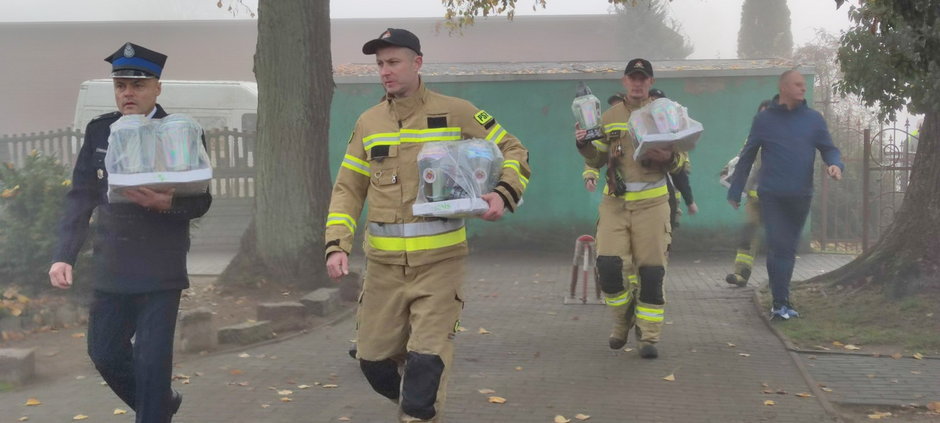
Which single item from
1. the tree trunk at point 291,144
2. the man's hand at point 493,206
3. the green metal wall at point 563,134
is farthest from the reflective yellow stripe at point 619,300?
the green metal wall at point 563,134

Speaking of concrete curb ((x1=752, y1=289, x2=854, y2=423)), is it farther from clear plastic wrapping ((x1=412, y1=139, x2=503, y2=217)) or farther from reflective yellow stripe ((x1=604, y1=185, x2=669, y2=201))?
clear plastic wrapping ((x1=412, y1=139, x2=503, y2=217))

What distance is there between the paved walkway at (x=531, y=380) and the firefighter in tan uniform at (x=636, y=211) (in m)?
0.43

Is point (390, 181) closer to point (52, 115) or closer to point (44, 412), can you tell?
point (44, 412)

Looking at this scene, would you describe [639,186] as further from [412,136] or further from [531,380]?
[412,136]

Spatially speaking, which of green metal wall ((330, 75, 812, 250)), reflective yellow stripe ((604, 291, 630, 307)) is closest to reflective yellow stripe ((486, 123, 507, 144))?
reflective yellow stripe ((604, 291, 630, 307))

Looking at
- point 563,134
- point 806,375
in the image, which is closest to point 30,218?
point 806,375

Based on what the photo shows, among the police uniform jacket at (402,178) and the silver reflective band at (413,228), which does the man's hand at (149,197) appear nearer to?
the police uniform jacket at (402,178)

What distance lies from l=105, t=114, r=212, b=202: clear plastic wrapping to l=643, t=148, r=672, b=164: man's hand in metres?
3.38

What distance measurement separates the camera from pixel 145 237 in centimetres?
473

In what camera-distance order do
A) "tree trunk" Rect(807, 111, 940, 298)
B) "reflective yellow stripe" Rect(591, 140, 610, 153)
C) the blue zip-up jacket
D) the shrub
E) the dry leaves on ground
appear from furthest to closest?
the shrub → "tree trunk" Rect(807, 111, 940, 298) → the blue zip-up jacket → "reflective yellow stripe" Rect(591, 140, 610, 153) → the dry leaves on ground

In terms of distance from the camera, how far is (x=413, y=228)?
15.5 ft

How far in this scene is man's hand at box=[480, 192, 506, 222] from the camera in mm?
4551

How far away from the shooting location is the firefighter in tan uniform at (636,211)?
7273mm

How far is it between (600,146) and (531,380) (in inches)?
64.9
